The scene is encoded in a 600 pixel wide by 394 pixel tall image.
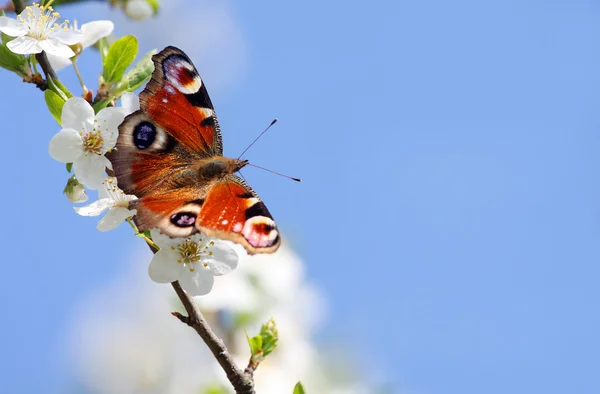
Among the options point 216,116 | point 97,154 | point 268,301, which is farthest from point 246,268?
point 97,154

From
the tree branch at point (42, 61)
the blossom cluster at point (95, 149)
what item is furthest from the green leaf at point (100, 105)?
the tree branch at point (42, 61)

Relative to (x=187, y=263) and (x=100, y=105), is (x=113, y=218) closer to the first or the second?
(x=187, y=263)

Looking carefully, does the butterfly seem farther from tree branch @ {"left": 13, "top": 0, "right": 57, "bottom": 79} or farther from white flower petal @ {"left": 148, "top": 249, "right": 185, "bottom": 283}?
tree branch @ {"left": 13, "top": 0, "right": 57, "bottom": 79}

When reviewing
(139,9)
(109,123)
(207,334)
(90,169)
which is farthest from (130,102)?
(139,9)

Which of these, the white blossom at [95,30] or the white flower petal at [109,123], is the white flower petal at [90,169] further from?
the white blossom at [95,30]

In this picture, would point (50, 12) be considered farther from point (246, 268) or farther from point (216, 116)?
point (246, 268)
